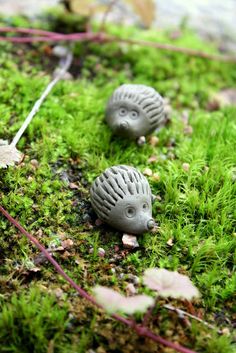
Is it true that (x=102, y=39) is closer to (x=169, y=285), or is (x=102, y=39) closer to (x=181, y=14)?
(x=181, y=14)

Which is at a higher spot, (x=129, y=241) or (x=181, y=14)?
(x=181, y=14)

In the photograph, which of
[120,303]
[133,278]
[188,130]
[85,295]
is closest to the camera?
[120,303]

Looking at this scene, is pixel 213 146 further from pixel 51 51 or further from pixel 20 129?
pixel 51 51

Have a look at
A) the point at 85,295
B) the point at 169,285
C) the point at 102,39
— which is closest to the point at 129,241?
the point at 85,295

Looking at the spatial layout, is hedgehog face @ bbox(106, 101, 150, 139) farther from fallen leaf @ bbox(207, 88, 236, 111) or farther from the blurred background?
the blurred background

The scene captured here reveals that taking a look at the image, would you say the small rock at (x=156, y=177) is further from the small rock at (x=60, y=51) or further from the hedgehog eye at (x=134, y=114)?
the small rock at (x=60, y=51)

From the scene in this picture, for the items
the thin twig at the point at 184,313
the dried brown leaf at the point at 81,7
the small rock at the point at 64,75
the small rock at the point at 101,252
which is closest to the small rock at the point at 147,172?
the small rock at the point at 101,252

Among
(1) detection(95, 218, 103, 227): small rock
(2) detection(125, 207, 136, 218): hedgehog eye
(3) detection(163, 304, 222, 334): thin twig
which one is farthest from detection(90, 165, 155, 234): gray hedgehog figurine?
(3) detection(163, 304, 222, 334): thin twig
